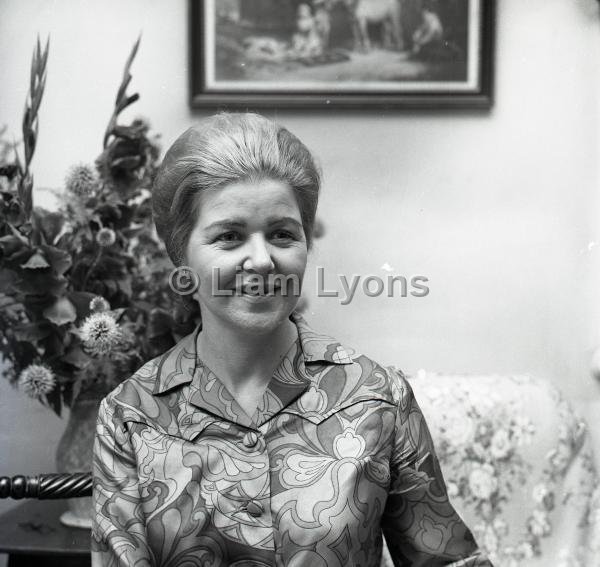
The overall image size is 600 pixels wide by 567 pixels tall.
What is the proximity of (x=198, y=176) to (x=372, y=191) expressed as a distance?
768mm

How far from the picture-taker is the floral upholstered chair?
1.67 metres

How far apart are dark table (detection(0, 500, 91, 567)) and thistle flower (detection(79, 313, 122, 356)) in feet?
1.19

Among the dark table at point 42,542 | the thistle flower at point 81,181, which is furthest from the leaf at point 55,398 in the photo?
the thistle flower at point 81,181

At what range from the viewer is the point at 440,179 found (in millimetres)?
1775

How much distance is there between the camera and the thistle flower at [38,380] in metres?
1.45

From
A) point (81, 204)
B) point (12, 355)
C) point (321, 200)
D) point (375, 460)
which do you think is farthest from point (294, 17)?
point (375, 460)

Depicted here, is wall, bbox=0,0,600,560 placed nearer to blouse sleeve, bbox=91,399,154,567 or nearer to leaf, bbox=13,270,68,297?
leaf, bbox=13,270,68,297

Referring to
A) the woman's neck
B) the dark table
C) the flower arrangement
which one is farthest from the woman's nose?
the dark table

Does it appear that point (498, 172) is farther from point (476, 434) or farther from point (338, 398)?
point (338, 398)

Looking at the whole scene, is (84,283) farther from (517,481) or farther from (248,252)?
(517,481)

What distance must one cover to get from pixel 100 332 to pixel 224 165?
0.49 meters

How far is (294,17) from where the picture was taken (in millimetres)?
1739

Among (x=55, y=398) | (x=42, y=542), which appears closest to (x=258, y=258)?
(x=55, y=398)

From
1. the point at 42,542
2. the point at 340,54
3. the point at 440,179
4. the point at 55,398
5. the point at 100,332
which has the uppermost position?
the point at 340,54
